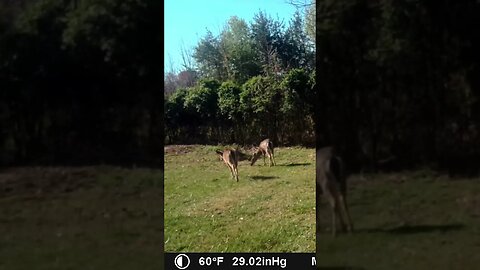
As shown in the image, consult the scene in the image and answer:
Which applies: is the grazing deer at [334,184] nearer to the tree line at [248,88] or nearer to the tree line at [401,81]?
the tree line at [401,81]

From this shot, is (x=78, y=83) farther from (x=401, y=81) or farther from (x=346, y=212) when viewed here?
(x=401, y=81)

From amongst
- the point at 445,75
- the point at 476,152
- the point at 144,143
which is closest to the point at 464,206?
the point at 476,152

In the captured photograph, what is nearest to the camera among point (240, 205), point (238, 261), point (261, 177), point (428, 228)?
point (428, 228)

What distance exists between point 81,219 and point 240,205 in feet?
3.45

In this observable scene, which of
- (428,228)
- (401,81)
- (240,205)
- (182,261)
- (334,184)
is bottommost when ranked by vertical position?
(182,261)

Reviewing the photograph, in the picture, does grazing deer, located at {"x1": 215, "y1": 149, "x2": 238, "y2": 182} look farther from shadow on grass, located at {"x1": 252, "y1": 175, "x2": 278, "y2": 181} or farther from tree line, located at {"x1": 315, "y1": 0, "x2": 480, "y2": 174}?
tree line, located at {"x1": 315, "y1": 0, "x2": 480, "y2": 174}

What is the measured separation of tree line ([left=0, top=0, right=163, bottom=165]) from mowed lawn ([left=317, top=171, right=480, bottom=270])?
135 cm

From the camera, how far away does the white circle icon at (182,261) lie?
140 inches

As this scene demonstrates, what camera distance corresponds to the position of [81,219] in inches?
141

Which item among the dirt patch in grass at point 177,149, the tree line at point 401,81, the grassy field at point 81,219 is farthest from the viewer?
the dirt patch in grass at point 177,149

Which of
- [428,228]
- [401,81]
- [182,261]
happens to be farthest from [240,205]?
[401,81]

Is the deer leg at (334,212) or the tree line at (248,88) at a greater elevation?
the tree line at (248,88)

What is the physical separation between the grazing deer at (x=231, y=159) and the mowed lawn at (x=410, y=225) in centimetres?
76

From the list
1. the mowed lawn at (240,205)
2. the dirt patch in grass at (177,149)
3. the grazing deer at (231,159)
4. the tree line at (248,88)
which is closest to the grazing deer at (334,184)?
the mowed lawn at (240,205)
